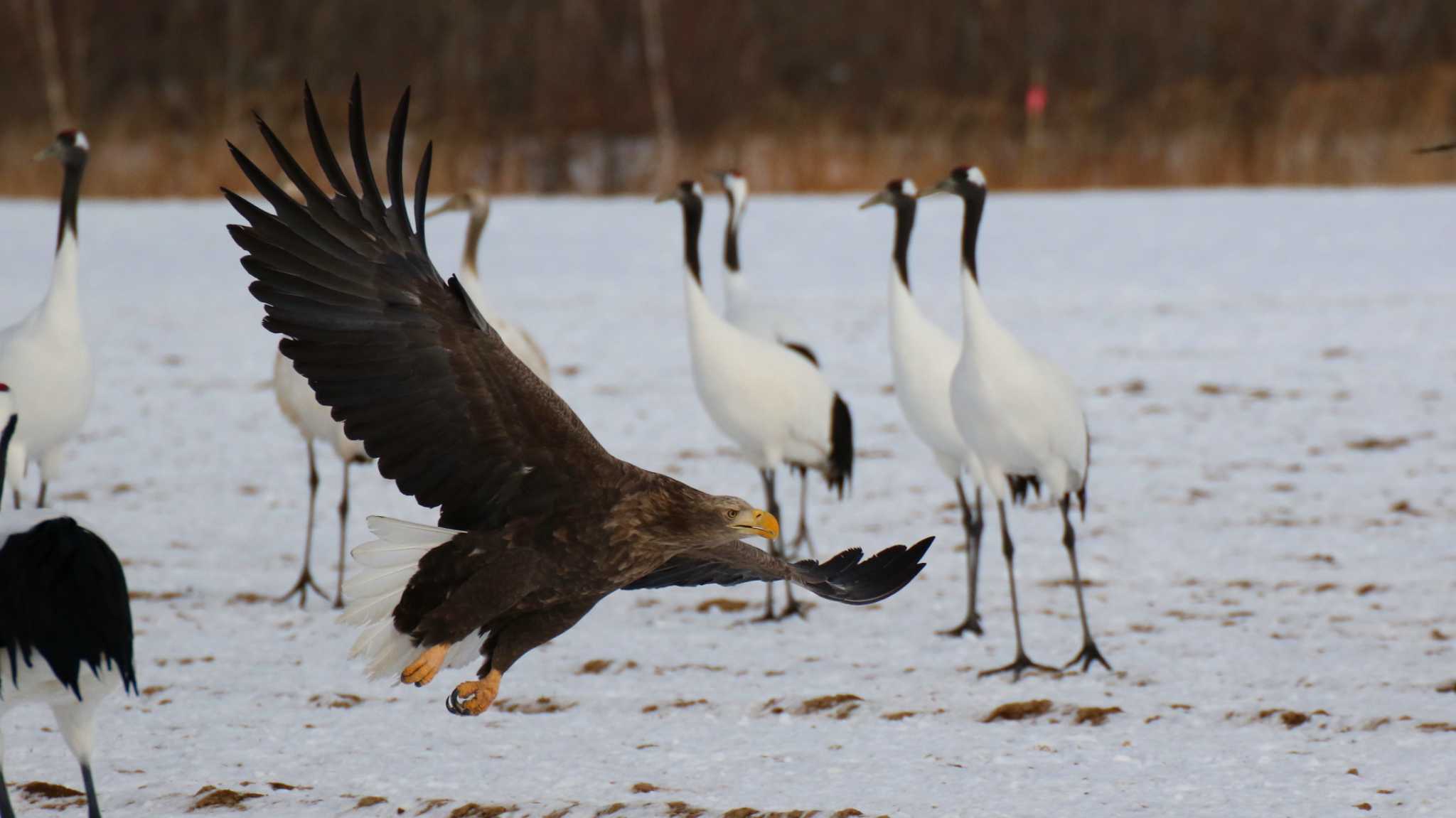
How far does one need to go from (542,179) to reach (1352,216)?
9.67m

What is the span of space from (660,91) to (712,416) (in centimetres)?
1760

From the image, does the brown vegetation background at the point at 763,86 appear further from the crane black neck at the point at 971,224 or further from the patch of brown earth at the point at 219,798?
the patch of brown earth at the point at 219,798

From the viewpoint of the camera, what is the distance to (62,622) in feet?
11.3

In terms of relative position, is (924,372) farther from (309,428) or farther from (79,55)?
(79,55)

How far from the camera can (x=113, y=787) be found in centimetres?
429

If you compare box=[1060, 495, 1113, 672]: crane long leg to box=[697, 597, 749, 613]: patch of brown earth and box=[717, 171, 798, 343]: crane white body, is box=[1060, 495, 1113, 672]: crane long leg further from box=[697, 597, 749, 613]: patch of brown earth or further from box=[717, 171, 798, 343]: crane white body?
box=[717, 171, 798, 343]: crane white body

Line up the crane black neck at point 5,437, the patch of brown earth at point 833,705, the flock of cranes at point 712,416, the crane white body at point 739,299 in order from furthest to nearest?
the crane white body at point 739,299 < the patch of brown earth at point 833,705 < the crane black neck at point 5,437 < the flock of cranes at point 712,416

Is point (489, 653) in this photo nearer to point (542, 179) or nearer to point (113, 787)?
point (113, 787)

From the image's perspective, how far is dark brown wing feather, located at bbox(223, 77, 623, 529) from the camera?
12.8ft

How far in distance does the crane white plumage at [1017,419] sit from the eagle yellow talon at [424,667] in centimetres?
206

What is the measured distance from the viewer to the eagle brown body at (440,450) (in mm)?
3904

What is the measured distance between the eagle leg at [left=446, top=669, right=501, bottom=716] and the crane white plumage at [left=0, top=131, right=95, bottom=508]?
8.07 feet

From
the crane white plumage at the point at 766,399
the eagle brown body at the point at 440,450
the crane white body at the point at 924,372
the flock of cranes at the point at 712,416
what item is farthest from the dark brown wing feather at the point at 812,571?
the crane white plumage at the point at 766,399

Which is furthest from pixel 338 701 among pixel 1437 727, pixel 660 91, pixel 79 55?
pixel 79 55
